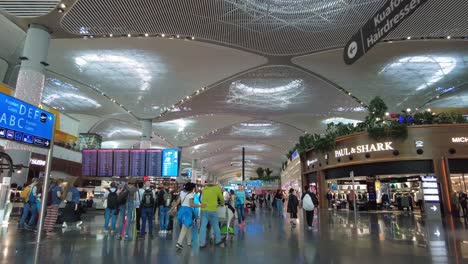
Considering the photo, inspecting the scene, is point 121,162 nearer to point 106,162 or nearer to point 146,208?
point 106,162

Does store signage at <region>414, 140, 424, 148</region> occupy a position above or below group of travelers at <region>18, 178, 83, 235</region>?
above

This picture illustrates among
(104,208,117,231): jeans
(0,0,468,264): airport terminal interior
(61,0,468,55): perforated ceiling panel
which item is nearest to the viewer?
(0,0,468,264): airport terminal interior

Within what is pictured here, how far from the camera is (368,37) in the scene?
17.6ft

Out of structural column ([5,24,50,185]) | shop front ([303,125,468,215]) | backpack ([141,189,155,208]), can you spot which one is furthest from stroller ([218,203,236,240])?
shop front ([303,125,468,215])

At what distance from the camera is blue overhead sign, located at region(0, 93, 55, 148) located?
7227 millimetres

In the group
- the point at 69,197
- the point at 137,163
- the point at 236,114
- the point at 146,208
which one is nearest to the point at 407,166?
the point at 146,208

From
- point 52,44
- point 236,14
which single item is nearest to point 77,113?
point 52,44

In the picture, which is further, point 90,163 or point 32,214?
point 90,163

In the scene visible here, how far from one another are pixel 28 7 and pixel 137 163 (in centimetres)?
1282

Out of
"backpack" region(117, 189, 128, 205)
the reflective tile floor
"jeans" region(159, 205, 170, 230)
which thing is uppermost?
"backpack" region(117, 189, 128, 205)

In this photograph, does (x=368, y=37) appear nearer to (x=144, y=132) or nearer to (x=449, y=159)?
(x=449, y=159)

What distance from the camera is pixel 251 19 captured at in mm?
15969

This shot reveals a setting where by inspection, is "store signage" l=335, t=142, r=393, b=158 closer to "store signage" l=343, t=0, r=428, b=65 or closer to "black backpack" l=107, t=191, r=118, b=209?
"store signage" l=343, t=0, r=428, b=65

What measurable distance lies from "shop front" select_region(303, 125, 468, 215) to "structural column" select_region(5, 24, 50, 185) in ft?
51.9
